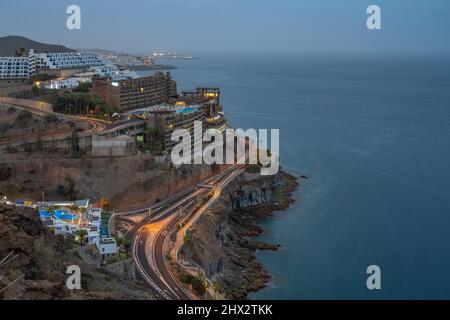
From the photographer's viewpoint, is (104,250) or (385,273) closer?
(104,250)

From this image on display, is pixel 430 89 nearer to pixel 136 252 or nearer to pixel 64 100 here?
pixel 64 100

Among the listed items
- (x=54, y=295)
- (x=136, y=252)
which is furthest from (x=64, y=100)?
(x=54, y=295)

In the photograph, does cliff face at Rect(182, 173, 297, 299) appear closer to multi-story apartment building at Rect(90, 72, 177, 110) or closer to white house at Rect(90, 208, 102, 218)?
white house at Rect(90, 208, 102, 218)

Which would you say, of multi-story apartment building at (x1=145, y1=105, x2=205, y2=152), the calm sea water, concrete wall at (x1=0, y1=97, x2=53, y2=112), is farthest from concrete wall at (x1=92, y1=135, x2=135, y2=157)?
the calm sea water

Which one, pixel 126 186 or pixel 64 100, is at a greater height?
pixel 64 100

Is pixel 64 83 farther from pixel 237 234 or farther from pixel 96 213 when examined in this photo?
pixel 96 213

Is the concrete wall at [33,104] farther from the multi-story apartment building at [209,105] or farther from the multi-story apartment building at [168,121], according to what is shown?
the multi-story apartment building at [209,105]

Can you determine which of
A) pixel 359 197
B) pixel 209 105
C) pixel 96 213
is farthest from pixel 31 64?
pixel 359 197
